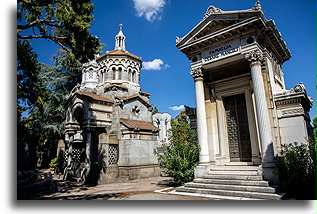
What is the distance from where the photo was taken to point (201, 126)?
7.78 metres

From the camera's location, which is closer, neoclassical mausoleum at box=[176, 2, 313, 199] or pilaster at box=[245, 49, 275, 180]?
pilaster at box=[245, 49, 275, 180]

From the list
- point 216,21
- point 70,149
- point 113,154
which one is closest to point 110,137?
point 113,154

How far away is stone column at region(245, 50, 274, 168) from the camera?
611cm

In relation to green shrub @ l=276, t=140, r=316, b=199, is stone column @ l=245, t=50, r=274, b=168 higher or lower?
higher

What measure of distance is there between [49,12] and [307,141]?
30.7 ft

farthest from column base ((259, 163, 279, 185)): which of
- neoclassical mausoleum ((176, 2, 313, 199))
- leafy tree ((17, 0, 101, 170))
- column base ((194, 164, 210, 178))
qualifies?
leafy tree ((17, 0, 101, 170))

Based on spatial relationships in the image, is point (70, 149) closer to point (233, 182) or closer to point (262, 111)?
point (233, 182)

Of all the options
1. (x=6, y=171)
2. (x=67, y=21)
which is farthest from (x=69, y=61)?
(x=6, y=171)

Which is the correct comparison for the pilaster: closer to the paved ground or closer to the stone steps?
the stone steps

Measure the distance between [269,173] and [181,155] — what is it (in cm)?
328

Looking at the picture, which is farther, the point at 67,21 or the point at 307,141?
the point at 67,21

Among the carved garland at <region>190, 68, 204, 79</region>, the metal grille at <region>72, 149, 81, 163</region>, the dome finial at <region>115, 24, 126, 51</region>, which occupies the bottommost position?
the metal grille at <region>72, 149, 81, 163</region>

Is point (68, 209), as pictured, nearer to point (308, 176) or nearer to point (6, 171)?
point (6, 171)

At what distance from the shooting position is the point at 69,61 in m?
7.94
